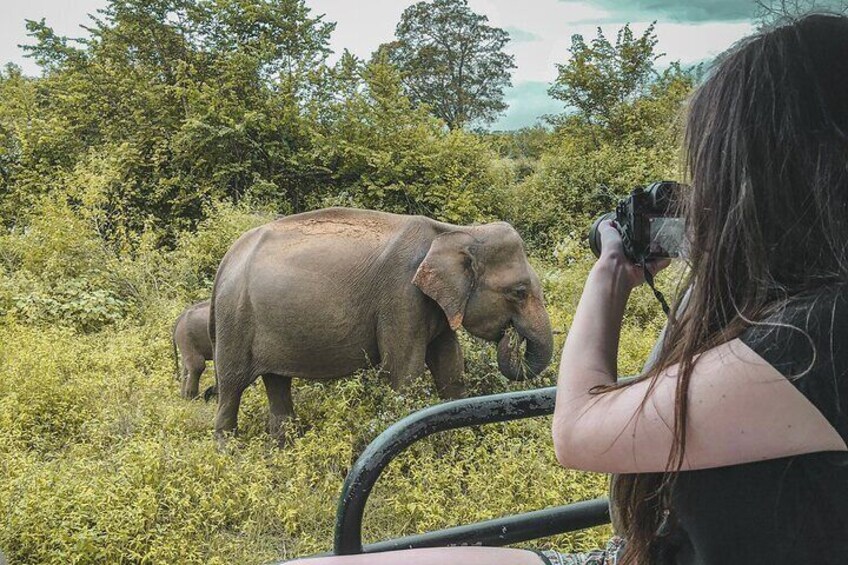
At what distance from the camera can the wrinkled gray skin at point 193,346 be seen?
3.73 meters

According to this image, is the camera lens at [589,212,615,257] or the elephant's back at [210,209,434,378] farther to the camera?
the elephant's back at [210,209,434,378]

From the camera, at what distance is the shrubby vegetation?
85.4 inches

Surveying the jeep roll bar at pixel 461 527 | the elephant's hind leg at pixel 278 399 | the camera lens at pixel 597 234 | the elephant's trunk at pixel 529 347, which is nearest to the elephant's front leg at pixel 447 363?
the elephant's trunk at pixel 529 347

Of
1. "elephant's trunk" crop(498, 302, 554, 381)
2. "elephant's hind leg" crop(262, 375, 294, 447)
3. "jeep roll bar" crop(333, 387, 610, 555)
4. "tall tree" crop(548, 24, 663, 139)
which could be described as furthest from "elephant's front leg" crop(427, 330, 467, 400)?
"tall tree" crop(548, 24, 663, 139)

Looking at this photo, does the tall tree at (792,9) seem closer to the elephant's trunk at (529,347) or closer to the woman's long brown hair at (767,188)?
the woman's long brown hair at (767,188)

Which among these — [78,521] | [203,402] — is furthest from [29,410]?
[78,521]

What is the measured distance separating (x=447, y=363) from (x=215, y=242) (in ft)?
10.2

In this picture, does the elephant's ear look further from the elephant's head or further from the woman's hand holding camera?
the woman's hand holding camera

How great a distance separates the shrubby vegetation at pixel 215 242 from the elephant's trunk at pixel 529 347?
0.16m

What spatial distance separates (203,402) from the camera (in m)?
3.66

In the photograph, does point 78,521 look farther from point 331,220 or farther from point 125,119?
point 125,119

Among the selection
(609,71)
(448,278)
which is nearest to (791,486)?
(448,278)

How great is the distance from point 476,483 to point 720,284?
177cm

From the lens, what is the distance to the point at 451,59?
9789mm
